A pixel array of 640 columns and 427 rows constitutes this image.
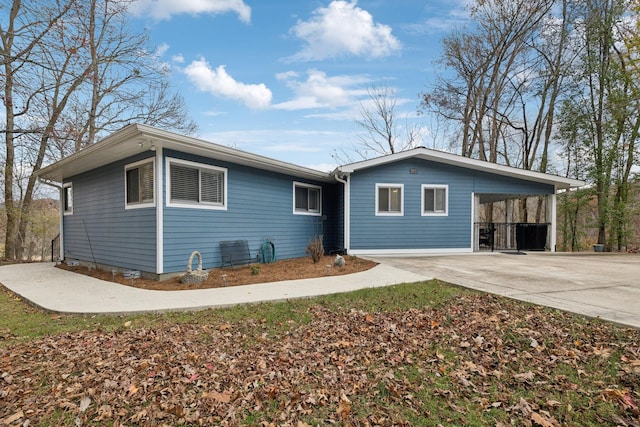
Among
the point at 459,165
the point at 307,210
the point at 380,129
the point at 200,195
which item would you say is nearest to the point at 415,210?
the point at 459,165

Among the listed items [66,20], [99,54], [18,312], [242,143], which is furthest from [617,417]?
[242,143]

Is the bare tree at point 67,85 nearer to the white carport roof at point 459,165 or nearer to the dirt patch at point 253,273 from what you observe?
the dirt patch at point 253,273

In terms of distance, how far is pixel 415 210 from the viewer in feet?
34.8

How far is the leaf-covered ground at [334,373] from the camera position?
2223mm

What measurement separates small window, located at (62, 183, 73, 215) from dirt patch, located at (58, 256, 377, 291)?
7.55 feet

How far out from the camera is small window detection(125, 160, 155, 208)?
6.69 m

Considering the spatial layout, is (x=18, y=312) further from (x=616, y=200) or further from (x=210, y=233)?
(x=616, y=200)

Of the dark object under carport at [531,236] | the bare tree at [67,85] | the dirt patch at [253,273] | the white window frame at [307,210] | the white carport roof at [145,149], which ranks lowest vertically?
the dirt patch at [253,273]

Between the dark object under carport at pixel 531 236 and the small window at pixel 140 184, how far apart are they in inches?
474

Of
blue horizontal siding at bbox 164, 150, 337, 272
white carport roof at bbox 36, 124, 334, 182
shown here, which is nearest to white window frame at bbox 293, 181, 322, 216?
blue horizontal siding at bbox 164, 150, 337, 272

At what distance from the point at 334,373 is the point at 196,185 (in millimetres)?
5572

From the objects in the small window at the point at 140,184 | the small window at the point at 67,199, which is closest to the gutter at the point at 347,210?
the small window at the point at 140,184

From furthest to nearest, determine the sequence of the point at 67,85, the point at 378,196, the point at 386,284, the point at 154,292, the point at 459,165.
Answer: the point at 67,85, the point at 459,165, the point at 378,196, the point at 386,284, the point at 154,292

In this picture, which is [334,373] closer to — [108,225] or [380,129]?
[108,225]
